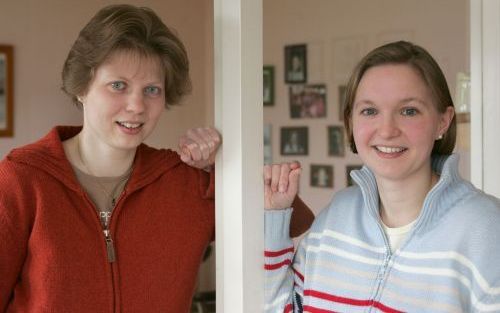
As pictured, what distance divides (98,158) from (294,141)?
2899 mm

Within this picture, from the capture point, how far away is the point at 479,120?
1.73 metres

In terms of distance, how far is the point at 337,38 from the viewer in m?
3.91

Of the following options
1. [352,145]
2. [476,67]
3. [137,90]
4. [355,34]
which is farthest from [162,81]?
[355,34]

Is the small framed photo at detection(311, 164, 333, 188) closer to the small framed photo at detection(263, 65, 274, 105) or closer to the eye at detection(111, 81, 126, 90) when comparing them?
the small framed photo at detection(263, 65, 274, 105)

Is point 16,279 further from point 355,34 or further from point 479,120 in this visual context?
point 355,34

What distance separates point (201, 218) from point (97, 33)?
1.38 feet

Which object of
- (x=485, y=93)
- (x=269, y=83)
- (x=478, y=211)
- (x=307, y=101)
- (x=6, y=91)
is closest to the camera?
(x=478, y=211)

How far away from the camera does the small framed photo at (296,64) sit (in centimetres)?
412

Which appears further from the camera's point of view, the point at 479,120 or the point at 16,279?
the point at 479,120

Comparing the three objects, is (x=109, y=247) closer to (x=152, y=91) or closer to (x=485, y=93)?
(x=152, y=91)

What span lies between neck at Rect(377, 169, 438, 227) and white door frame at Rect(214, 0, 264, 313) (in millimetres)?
245

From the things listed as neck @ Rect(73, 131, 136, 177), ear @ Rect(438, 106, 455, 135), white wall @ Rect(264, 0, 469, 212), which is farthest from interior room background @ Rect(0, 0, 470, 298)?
neck @ Rect(73, 131, 136, 177)

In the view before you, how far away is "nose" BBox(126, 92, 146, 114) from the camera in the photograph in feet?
4.11

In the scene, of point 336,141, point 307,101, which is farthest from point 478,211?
point 307,101
